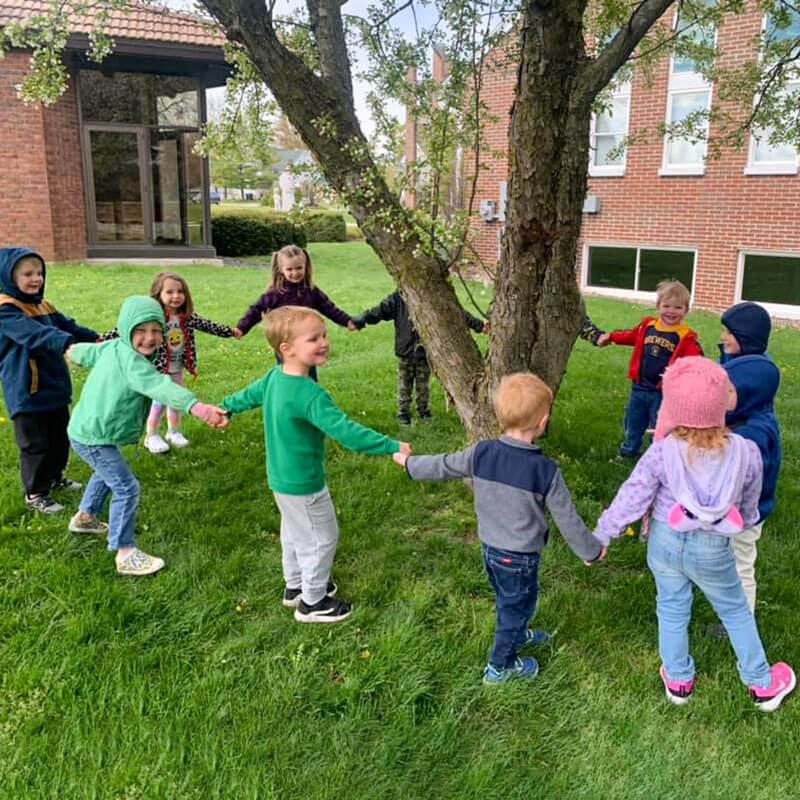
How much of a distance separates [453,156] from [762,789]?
13.0 feet

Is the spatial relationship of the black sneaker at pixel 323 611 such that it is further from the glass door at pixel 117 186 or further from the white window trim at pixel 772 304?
the glass door at pixel 117 186

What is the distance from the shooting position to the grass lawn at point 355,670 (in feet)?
9.03

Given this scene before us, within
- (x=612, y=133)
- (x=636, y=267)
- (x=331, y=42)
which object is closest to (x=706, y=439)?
(x=331, y=42)

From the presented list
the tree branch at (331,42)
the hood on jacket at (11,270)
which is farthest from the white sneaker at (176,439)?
the tree branch at (331,42)

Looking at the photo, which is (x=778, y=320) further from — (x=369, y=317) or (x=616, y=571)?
(x=616, y=571)

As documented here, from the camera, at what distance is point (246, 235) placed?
67.6ft

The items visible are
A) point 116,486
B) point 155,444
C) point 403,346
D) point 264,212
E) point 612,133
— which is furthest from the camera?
point 264,212

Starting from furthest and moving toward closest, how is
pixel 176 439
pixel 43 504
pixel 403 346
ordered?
1. pixel 403 346
2. pixel 176 439
3. pixel 43 504

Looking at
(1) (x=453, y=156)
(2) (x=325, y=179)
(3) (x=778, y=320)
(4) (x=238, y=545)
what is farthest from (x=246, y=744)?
(3) (x=778, y=320)

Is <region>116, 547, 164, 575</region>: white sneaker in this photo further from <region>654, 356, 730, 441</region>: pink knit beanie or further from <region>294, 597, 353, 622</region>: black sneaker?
<region>654, 356, 730, 441</region>: pink knit beanie

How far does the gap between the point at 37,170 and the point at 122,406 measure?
46.6 feet

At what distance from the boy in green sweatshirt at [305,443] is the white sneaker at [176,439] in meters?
2.43

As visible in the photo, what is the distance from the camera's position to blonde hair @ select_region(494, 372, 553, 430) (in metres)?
3.03

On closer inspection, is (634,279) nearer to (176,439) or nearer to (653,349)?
(653,349)
